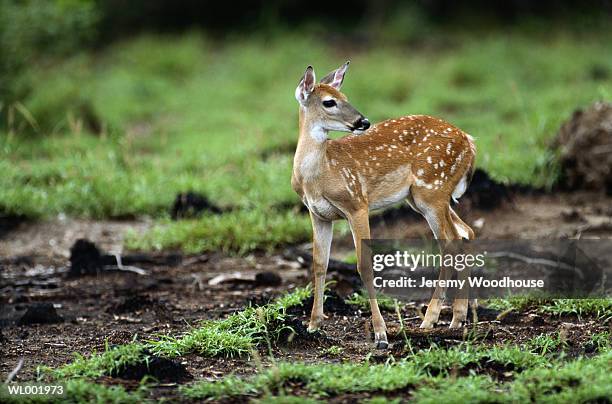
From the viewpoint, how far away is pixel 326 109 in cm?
680

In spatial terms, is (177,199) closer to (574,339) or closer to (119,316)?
(119,316)

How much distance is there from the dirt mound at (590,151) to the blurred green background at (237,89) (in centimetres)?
25

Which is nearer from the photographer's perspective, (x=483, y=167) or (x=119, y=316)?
(x=119, y=316)

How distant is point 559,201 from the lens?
10461 millimetres

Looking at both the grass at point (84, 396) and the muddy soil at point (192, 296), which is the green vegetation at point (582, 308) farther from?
the grass at point (84, 396)

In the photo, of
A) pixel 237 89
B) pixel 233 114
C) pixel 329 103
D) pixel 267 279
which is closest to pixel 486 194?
pixel 267 279

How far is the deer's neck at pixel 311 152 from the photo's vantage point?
270 inches

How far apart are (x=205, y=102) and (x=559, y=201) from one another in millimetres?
7041

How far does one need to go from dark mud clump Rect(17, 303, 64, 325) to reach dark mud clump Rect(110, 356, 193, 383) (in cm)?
185

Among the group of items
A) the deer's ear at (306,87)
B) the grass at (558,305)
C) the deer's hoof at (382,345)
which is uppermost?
the deer's ear at (306,87)

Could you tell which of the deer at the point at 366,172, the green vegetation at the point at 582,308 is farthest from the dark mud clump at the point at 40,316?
the green vegetation at the point at 582,308

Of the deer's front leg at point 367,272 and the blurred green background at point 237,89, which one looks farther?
the blurred green background at point 237,89

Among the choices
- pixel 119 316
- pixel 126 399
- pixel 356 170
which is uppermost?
pixel 356 170

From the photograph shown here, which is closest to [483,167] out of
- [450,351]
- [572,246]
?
[572,246]
